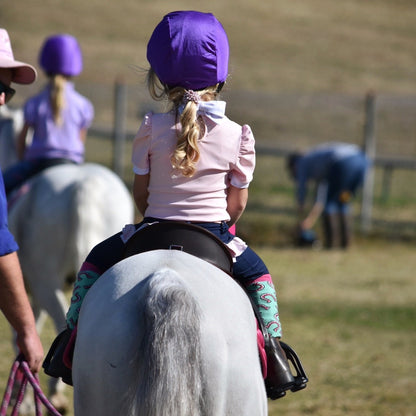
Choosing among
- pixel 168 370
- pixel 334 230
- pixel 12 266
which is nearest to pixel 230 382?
pixel 168 370

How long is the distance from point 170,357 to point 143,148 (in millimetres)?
906

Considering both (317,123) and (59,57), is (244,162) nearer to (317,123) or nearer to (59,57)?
(59,57)

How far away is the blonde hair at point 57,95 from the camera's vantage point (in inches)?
223

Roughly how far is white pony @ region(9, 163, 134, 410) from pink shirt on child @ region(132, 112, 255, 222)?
93.3 inches

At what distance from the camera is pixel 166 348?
2227 mm

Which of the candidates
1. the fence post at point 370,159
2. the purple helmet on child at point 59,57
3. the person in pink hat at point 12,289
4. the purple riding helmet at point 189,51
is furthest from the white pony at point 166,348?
the fence post at point 370,159

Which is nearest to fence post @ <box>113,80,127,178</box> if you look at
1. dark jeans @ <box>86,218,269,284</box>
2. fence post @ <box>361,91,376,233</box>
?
fence post @ <box>361,91,376,233</box>

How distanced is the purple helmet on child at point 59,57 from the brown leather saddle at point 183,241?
3252 mm

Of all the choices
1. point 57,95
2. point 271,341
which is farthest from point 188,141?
point 57,95

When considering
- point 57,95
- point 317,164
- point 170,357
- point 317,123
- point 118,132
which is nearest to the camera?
point 170,357

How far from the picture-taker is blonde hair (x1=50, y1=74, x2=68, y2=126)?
5.66m

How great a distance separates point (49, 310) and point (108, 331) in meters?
2.88

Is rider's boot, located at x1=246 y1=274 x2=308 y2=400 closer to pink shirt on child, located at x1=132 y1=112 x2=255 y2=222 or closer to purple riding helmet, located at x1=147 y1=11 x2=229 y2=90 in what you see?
pink shirt on child, located at x1=132 y1=112 x2=255 y2=222

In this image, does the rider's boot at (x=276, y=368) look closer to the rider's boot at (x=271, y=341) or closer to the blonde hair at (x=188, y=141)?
the rider's boot at (x=271, y=341)
